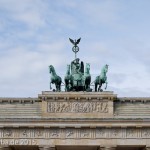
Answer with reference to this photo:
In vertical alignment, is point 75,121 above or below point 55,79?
below

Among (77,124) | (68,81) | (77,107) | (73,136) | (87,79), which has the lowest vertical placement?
(73,136)

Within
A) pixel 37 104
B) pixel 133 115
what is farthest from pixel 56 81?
pixel 133 115

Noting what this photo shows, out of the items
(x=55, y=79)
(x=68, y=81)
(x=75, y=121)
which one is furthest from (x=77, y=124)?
(x=55, y=79)

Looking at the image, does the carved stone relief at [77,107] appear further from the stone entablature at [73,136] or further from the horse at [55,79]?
the horse at [55,79]

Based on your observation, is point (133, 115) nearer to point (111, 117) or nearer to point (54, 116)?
point (111, 117)

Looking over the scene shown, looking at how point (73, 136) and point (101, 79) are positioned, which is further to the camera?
point (101, 79)

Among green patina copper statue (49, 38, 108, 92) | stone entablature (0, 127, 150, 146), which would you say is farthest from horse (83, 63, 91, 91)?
stone entablature (0, 127, 150, 146)

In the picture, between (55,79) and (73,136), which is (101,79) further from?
(73,136)

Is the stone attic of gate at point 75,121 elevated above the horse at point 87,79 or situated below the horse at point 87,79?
below

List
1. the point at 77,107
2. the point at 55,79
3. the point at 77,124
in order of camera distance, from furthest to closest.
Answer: the point at 55,79, the point at 77,107, the point at 77,124

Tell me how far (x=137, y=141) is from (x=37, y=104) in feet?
26.2

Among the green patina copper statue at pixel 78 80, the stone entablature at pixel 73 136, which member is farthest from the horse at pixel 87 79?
the stone entablature at pixel 73 136

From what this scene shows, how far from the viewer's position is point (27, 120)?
51875 millimetres

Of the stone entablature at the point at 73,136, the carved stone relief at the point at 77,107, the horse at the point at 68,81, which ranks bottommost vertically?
the stone entablature at the point at 73,136
